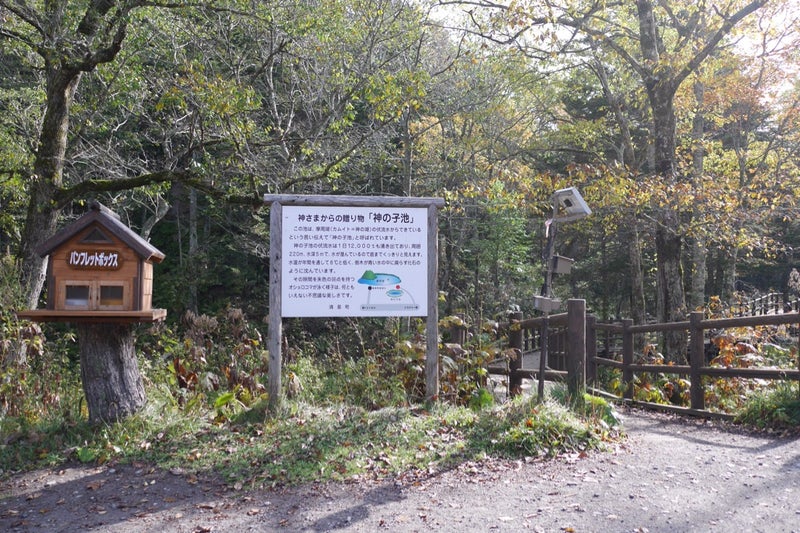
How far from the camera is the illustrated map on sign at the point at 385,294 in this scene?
718 centimetres

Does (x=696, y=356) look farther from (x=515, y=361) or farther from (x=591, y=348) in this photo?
(x=515, y=361)

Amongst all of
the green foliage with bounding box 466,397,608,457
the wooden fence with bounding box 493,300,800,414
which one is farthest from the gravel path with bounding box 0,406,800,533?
the wooden fence with bounding box 493,300,800,414

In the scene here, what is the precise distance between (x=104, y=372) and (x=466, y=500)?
11.7 ft

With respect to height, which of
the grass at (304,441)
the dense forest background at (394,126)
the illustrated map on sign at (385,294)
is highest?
the dense forest background at (394,126)

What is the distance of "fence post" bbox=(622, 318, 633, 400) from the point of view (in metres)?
10.7

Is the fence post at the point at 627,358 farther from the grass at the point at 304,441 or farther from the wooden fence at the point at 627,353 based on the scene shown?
the grass at the point at 304,441

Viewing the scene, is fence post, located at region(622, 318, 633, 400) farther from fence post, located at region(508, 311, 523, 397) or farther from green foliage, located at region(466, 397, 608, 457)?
green foliage, located at region(466, 397, 608, 457)

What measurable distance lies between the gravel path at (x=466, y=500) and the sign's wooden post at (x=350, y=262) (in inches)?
71.7

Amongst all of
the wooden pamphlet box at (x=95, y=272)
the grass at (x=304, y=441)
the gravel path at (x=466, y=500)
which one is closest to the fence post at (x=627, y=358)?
the grass at (x=304, y=441)

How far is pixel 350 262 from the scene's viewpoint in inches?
283

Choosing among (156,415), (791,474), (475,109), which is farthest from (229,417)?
(475,109)

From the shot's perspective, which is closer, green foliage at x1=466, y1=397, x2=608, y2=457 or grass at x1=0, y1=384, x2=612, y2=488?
grass at x1=0, y1=384, x2=612, y2=488

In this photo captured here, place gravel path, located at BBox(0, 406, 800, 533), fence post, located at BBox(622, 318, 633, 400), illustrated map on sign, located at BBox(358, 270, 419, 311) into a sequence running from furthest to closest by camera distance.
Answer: fence post, located at BBox(622, 318, 633, 400) → illustrated map on sign, located at BBox(358, 270, 419, 311) → gravel path, located at BBox(0, 406, 800, 533)

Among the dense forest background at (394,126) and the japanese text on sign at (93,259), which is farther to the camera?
the dense forest background at (394,126)
